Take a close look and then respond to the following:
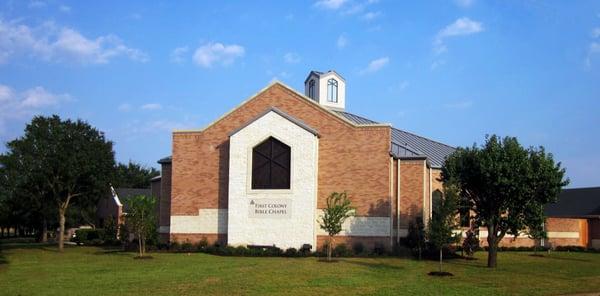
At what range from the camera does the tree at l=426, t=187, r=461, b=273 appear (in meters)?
26.4

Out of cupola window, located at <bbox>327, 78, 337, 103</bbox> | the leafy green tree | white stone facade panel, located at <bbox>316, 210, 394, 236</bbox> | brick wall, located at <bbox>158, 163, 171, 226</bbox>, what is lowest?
the leafy green tree

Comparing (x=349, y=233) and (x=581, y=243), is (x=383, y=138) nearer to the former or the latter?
(x=349, y=233)

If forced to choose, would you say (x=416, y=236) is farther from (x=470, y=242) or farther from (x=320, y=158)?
(x=320, y=158)

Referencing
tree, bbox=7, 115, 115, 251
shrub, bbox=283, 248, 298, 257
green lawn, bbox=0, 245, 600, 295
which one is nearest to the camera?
green lawn, bbox=0, 245, 600, 295

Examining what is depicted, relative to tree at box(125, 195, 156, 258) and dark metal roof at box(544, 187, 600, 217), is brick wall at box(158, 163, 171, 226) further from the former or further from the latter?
dark metal roof at box(544, 187, 600, 217)

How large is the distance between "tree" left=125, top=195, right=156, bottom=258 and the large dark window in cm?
676

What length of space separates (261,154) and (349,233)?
24.3 feet

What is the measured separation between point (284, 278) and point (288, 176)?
16.2 meters

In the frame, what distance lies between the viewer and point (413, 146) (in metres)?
45.6

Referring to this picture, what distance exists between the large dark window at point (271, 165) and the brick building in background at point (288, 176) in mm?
62

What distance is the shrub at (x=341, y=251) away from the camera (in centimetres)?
3453

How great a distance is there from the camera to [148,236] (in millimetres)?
35500

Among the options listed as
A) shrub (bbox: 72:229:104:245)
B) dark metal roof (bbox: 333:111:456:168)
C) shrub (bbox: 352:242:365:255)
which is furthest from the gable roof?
shrub (bbox: 72:229:104:245)

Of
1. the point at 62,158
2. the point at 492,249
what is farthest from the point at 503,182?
the point at 62,158
